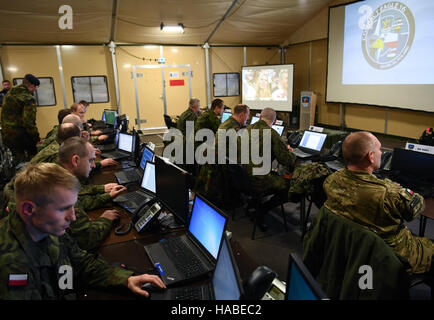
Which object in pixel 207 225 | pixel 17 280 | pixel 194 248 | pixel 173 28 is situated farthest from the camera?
pixel 173 28

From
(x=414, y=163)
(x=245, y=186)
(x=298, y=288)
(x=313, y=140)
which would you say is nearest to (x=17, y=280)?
(x=298, y=288)

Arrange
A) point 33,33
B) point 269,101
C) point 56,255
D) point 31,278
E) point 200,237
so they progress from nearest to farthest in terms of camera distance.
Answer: point 31,278
point 56,255
point 200,237
point 33,33
point 269,101

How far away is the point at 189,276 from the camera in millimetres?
1422

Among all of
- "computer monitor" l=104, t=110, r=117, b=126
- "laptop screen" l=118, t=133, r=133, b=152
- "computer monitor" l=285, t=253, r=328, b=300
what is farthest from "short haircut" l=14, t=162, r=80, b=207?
"computer monitor" l=104, t=110, r=117, b=126

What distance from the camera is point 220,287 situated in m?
1.19

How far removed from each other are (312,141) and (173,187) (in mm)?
2863

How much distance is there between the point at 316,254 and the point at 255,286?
99cm

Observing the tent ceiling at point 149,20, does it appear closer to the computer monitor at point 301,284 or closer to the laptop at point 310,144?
the laptop at point 310,144

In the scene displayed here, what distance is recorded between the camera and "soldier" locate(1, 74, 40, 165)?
15.5ft

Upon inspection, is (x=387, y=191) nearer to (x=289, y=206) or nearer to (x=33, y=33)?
(x=289, y=206)

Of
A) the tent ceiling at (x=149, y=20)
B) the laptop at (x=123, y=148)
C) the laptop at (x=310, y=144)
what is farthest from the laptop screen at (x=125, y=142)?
the tent ceiling at (x=149, y=20)

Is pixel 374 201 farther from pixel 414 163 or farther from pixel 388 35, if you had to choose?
pixel 388 35

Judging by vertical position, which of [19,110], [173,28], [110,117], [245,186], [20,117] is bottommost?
[245,186]

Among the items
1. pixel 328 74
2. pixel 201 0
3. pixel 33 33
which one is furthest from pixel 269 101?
pixel 33 33
